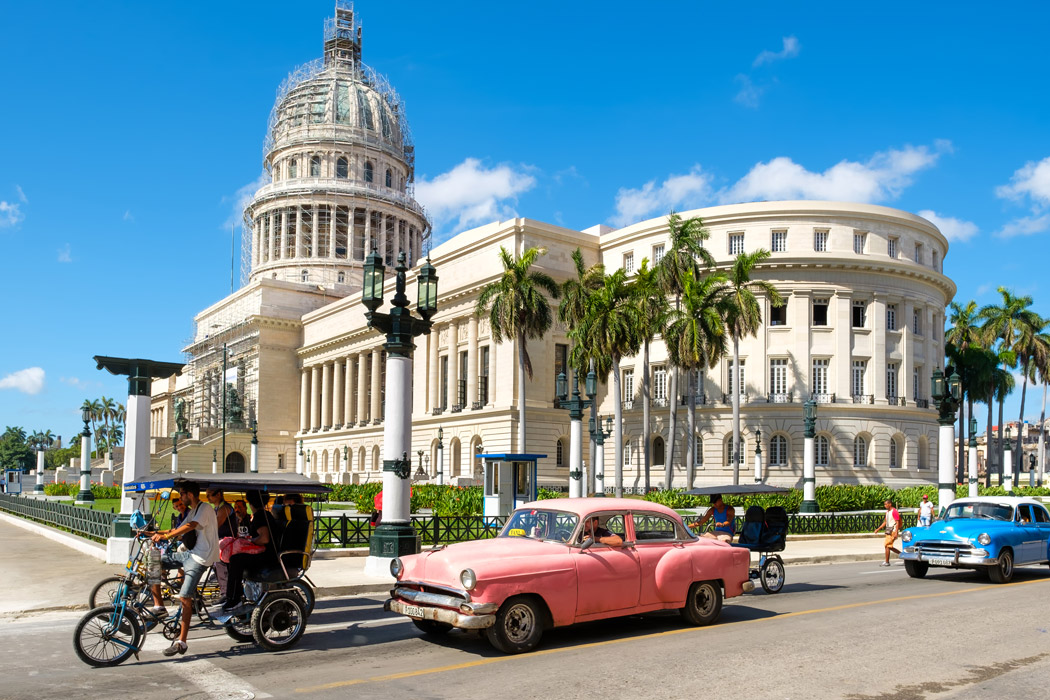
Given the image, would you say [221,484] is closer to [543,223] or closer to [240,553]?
[240,553]

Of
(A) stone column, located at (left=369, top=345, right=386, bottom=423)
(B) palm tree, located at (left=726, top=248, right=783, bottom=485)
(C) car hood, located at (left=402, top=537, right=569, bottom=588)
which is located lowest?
(C) car hood, located at (left=402, top=537, right=569, bottom=588)

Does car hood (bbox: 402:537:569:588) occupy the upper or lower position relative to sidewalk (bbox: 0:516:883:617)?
upper

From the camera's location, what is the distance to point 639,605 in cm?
1158

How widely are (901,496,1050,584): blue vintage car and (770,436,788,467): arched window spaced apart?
37.4 metres

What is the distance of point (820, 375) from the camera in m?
57.5

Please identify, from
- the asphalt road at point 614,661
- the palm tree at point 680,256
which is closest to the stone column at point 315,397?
the palm tree at point 680,256

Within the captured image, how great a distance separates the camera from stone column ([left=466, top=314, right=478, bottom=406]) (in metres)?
64.1

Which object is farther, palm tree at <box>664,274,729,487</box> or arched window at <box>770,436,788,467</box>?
arched window at <box>770,436,788,467</box>

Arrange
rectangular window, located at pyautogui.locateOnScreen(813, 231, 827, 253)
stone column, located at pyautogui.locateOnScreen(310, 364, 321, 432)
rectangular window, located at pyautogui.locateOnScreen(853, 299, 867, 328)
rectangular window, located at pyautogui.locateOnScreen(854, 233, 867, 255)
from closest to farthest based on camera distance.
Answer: rectangular window, located at pyautogui.locateOnScreen(813, 231, 827, 253), rectangular window, located at pyautogui.locateOnScreen(854, 233, 867, 255), rectangular window, located at pyautogui.locateOnScreen(853, 299, 867, 328), stone column, located at pyautogui.locateOnScreen(310, 364, 321, 432)

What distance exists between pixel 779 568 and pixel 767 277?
142 ft

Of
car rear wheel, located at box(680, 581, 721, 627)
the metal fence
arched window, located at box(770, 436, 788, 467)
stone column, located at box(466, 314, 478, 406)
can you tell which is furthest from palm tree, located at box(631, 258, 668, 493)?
car rear wheel, located at box(680, 581, 721, 627)

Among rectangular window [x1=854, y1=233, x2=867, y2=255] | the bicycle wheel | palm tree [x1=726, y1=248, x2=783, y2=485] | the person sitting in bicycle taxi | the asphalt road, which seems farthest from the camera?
rectangular window [x1=854, y1=233, x2=867, y2=255]

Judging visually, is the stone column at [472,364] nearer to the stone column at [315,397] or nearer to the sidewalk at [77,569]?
the stone column at [315,397]

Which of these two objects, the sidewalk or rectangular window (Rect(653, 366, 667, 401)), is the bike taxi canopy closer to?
the sidewalk
